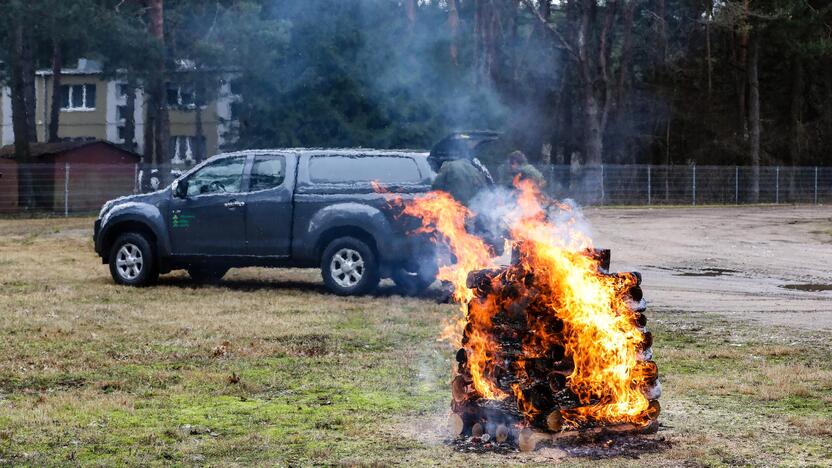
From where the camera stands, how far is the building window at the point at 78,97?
73812mm

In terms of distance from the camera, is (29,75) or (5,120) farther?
(5,120)

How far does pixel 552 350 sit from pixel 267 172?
998cm

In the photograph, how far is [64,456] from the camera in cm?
699

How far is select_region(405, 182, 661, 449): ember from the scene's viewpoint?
24.5 feet

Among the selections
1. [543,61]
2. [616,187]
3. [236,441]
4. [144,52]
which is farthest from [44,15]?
[236,441]

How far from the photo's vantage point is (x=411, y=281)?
16969mm

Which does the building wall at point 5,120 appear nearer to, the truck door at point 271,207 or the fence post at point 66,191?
the fence post at point 66,191

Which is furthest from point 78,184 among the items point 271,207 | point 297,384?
point 297,384

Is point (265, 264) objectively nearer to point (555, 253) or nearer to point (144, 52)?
point (555, 253)

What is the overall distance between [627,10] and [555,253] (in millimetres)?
47068

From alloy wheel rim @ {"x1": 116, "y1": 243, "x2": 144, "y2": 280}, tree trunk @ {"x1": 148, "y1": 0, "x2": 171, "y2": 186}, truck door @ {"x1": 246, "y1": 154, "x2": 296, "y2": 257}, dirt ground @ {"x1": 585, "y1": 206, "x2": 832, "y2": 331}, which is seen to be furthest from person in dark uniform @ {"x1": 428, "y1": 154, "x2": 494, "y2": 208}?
tree trunk @ {"x1": 148, "y1": 0, "x2": 171, "y2": 186}

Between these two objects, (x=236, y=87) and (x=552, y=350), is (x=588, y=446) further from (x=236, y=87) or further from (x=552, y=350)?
(x=236, y=87)

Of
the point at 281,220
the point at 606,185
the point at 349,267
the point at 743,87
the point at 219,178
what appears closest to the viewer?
the point at 349,267

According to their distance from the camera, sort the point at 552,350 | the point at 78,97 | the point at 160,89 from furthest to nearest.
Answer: the point at 78,97 < the point at 160,89 < the point at 552,350
